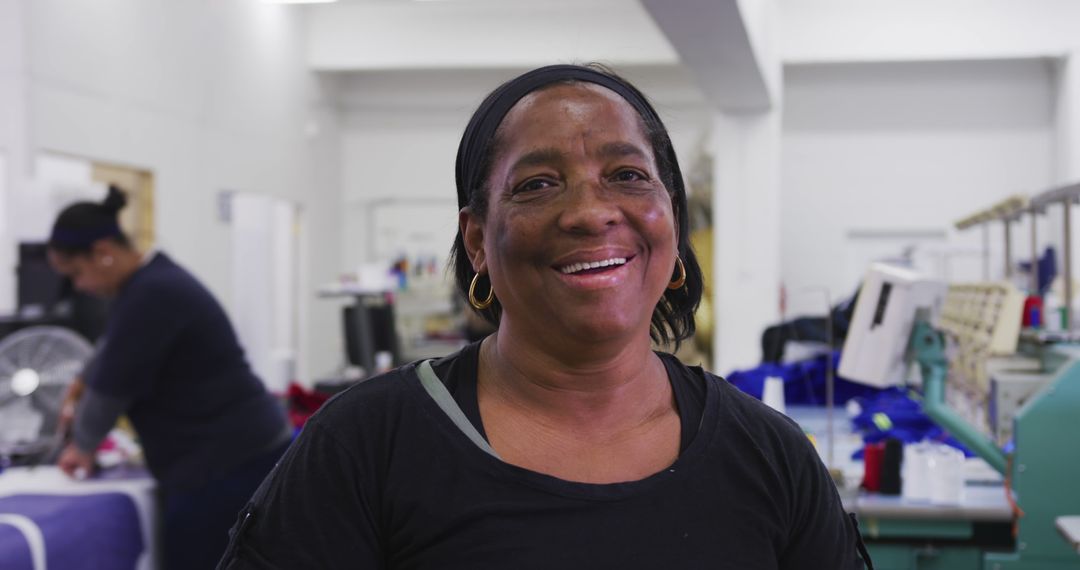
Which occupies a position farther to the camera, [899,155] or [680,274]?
[899,155]

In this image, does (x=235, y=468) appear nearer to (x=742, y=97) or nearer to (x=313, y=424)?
(x=313, y=424)

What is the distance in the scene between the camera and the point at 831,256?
10.3 meters

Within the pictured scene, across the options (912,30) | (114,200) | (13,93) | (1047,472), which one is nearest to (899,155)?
(912,30)

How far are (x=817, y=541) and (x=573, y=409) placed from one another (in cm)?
28

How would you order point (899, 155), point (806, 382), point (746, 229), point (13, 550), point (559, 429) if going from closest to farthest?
1. point (559, 429)
2. point (13, 550)
3. point (806, 382)
4. point (746, 229)
5. point (899, 155)

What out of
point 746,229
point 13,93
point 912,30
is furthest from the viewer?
point 912,30

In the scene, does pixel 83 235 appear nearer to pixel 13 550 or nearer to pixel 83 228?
pixel 83 228

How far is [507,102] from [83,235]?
228 centimetres

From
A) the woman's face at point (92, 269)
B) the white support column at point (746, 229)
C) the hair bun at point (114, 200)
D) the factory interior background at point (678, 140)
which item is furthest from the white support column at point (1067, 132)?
the woman's face at point (92, 269)

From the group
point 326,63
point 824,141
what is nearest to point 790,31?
point 824,141

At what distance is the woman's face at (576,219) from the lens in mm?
1081

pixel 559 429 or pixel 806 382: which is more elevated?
pixel 559 429

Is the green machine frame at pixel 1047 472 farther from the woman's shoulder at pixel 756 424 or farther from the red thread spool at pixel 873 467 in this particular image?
the woman's shoulder at pixel 756 424

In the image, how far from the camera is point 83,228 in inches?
121
